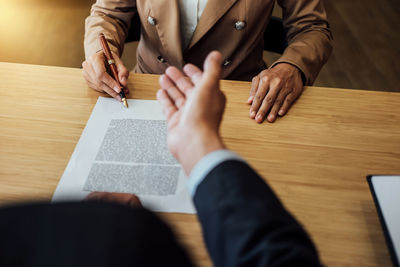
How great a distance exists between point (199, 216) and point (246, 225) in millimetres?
69

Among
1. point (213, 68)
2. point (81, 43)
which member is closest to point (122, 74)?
point (213, 68)

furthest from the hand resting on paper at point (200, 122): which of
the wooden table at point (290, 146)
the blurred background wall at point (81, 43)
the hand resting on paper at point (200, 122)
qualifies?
the blurred background wall at point (81, 43)

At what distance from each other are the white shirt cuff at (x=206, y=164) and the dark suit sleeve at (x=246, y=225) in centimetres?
1

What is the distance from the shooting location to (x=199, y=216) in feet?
1.36

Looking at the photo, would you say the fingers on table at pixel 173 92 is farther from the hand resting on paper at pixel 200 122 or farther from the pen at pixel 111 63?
the pen at pixel 111 63

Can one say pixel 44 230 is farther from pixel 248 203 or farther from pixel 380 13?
pixel 380 13

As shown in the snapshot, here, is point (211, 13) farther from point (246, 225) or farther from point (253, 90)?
point (246, 225)

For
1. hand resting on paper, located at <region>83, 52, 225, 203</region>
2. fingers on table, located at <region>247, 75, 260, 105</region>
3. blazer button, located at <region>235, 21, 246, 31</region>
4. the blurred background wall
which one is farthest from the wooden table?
the blurred background wall

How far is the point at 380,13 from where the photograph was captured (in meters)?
2.88

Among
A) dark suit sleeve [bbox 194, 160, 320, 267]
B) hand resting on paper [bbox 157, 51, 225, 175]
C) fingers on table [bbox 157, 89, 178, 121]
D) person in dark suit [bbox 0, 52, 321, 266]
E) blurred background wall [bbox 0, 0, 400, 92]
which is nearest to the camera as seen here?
person in dark suit [bbox 0, 52, 321, 266]

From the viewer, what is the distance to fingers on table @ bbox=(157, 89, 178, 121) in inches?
23.2

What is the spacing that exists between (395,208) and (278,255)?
1.09 feet

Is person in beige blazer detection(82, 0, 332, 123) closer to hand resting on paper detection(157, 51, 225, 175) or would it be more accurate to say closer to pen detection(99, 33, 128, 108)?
pen detection(99, 33, 128, 108)

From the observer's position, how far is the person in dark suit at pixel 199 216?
0.21m
